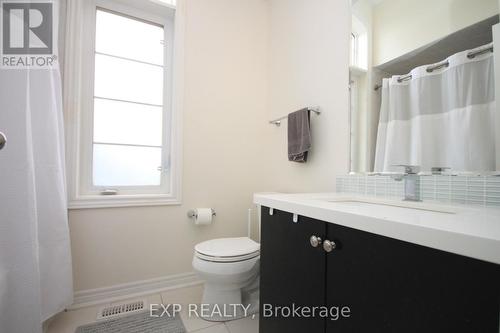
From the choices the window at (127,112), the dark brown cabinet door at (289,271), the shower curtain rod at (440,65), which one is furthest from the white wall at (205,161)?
the shower curtain rod at (440,65)

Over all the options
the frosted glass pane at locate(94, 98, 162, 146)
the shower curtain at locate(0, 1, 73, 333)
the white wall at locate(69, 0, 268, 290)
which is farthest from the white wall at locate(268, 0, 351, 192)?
the shower curtain at locate(0, 1, 73, 333)

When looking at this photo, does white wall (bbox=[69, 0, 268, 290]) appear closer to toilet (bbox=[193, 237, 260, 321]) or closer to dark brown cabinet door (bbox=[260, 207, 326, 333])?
toilet (bbox=[193, 237, 260, 321])

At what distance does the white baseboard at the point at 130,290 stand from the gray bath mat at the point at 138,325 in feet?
0.80

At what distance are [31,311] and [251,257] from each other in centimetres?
100

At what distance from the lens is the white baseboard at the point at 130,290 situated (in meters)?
1.42

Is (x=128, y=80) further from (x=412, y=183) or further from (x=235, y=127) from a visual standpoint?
(x=412, y=183)

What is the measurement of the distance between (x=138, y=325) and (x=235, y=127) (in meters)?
1.48

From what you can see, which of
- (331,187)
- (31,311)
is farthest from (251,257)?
(31,311)

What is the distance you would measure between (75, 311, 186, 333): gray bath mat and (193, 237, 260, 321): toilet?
169 mm

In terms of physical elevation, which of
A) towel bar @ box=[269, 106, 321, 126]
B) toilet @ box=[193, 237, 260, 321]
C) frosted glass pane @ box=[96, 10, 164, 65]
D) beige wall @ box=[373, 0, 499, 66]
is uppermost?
frosted glass pane @ box=[96, 10, 164, 65]

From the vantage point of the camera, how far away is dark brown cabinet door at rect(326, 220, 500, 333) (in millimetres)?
391

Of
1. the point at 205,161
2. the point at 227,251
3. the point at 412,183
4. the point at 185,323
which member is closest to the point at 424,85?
the point at 412,183

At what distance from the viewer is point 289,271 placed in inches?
32.9

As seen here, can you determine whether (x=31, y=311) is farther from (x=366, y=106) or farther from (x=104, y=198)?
(x=366, y=106)
